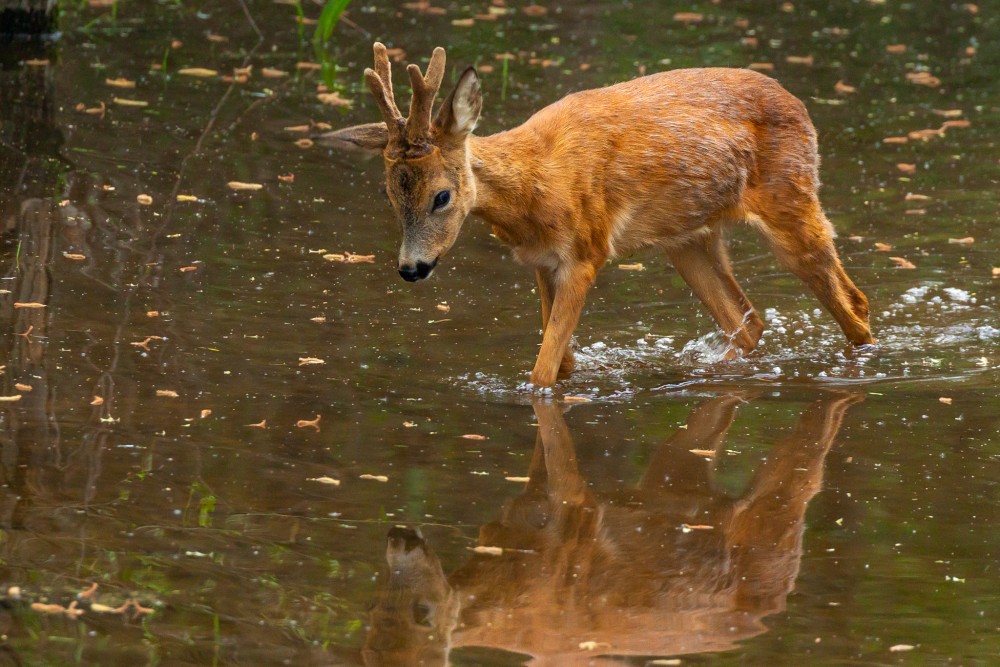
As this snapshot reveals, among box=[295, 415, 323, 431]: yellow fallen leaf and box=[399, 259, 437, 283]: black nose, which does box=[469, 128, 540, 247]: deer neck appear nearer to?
box=[399, 259, 437, 283]: black nose

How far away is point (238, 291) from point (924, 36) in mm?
11135

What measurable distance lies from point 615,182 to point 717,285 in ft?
4.08

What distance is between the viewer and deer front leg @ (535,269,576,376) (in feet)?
27.9

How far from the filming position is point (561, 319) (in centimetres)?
818

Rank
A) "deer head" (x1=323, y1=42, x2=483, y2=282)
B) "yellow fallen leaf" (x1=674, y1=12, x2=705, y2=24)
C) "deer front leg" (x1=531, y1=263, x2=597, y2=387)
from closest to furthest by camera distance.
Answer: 1. "deer head" (x1=323, y1=42, x2=483, y2=282)
2. "deer front leg" (x1=531, y1=263, x2=597, y2=387)
3. "yellow fallen leaf" (x1=674, y1=12, x2=705, y2=24)

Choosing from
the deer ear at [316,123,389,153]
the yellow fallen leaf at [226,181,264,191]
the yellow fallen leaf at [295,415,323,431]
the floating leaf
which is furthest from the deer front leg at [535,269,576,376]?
the floating leaf

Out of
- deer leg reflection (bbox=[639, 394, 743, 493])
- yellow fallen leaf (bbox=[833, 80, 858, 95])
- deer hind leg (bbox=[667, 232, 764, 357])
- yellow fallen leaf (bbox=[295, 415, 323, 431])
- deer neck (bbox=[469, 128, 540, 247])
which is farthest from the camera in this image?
yellow fallen leaf (bbox=[833, 80, 858, 95])

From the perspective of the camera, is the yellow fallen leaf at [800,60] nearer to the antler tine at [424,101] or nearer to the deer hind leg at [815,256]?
the deer hind leg at [815,256]

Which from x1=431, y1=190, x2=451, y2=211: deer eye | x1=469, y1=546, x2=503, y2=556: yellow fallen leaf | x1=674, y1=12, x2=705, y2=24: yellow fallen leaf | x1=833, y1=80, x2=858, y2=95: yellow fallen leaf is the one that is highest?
x1=431, y1=190, x2=451, y2=211: deer eye

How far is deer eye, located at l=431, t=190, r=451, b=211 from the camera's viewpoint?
7633mm

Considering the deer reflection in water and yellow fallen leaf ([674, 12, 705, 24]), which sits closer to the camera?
the deer reflection in water

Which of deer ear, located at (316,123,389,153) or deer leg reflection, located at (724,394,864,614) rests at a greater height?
deer ear, located at (316,123,389,153)

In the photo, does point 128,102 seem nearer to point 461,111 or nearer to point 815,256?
point 461,111

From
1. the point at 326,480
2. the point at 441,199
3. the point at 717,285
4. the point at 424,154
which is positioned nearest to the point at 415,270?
the point at 441,199
